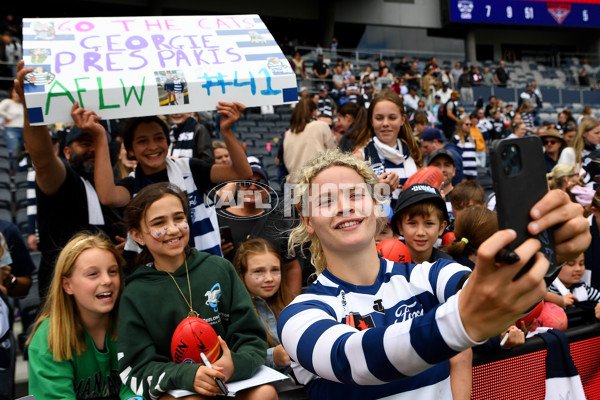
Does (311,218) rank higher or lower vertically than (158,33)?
lower

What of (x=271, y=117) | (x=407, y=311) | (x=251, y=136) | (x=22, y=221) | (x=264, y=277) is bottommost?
(x=264, y=277)

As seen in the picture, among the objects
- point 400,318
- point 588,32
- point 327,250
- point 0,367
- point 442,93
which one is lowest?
point 0,367

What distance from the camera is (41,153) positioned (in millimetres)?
2348

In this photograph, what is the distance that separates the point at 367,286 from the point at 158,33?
6.01ft

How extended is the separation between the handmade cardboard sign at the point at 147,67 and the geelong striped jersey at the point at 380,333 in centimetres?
128

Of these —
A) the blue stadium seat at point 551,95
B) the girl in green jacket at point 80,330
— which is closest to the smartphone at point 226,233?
the girl in green jacket at point 80,330

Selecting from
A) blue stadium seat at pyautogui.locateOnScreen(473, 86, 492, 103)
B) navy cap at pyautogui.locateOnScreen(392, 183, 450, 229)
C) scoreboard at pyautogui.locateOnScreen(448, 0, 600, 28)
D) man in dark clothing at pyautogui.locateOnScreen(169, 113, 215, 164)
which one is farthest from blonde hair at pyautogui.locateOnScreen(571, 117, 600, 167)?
scoreboard at pyautogui.locateOnScreen(448, 0, 600, 28)

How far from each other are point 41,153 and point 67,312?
0.75 meters

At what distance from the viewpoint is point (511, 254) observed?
0.79m

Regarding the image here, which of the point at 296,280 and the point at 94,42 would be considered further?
the point at 296,280

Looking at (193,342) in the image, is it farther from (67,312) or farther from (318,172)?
(318,172)

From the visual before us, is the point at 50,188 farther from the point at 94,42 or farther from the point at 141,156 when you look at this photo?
the point at 94,42

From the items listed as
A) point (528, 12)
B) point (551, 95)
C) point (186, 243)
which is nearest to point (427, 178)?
point (186, 243)

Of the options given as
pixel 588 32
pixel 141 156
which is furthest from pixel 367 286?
pixel 588 32
